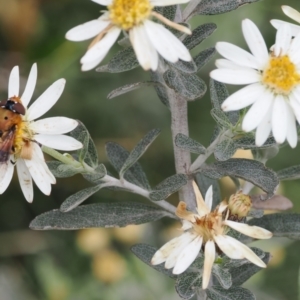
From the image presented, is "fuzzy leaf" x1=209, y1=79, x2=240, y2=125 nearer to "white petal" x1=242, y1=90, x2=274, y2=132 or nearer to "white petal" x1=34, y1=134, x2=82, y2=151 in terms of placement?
"white petal" x1=242, y1=90, x2=274, y2=132

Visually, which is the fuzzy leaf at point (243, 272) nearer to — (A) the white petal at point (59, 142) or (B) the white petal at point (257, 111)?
(B) the white petal at point (257, 111)

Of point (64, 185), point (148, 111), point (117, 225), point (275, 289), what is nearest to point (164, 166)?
point (148, 111)

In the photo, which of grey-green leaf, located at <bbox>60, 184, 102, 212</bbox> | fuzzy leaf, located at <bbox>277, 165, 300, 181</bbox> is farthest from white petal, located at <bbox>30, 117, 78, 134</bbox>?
fuzzy leaf, located at <bbox>277, 165, 300, 181</bbox>

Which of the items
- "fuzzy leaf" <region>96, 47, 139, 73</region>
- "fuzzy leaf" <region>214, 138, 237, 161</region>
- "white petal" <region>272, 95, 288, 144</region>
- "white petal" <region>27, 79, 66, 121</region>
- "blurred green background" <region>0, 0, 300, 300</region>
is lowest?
"blurred green background" <region>0, 0, 300, 300</region>

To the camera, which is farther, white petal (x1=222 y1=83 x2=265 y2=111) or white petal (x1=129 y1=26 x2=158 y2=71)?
white petal (x1=222 y1=83 x2=265 y2=111)

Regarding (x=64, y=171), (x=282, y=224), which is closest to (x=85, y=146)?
(x=64, y=171)

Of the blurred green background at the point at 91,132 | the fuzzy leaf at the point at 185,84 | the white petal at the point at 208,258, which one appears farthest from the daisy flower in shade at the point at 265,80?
the blurred green background at the point at 91,132

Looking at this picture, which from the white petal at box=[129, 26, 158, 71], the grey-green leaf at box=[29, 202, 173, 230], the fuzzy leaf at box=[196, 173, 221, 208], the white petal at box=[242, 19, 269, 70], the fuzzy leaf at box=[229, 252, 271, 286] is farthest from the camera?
the fuzzy leaf at box=[196, 173, 221, 208]

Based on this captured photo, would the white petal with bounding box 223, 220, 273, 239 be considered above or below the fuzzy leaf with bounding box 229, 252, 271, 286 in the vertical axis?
above
